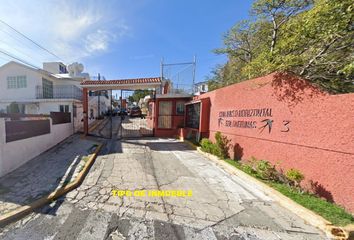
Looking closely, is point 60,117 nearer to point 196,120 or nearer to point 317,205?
point 196,120

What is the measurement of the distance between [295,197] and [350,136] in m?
1.68

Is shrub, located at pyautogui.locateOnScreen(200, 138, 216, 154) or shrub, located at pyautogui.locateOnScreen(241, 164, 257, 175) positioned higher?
shrub, located at pyautogui.locateOnScreen(200, 138, 216, 154)

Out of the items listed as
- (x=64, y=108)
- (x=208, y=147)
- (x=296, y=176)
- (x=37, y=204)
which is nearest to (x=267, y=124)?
(x=296, y=176)

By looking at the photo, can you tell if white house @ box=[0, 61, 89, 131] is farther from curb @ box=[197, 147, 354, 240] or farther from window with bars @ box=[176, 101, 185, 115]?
curb @ box=[197, 147, 354, 240]

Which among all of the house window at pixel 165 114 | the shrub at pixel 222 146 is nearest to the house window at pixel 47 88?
the house window at pixel 165 114

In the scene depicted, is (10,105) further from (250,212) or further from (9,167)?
(250,212)

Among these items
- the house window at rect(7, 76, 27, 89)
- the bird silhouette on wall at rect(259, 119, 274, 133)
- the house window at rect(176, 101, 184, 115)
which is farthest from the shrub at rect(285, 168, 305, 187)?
the house window at rect(7, 76, 27, 89)

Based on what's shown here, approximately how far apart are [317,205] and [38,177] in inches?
288

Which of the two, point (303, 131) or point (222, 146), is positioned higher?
point (303, 131)

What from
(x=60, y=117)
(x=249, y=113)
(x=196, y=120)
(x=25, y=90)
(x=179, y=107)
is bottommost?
(x=60, y=117)

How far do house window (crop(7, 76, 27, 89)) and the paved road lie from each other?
15.9 meters

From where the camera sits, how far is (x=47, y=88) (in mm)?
16859

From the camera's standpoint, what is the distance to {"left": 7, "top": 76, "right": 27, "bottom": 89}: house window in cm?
1611

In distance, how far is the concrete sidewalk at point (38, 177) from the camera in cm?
417
